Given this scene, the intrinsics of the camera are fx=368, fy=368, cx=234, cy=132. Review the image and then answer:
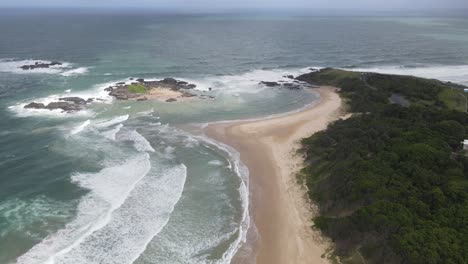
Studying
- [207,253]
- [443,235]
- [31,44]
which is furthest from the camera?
[31,44]

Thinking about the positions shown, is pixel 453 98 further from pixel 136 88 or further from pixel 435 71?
pixel 136 88

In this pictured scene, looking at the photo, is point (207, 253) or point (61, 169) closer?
point (207, 253)

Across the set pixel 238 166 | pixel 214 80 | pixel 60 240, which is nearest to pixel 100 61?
pixel 214 80

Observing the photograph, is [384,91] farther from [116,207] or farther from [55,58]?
[55,58]

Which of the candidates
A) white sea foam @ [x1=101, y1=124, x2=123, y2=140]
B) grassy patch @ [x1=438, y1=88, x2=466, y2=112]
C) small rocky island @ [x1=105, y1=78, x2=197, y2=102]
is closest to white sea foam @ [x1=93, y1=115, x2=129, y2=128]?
white sea foam @ [x1=101, y1=124, x2=123, y2=140]

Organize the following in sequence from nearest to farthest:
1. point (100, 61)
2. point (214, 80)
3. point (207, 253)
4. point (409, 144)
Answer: point (207, 253) → point (409, 144) → point (214, 80) → point (100, 61)

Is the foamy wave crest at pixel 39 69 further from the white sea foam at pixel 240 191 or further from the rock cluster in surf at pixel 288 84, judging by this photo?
the white sea foam at pixel 240 191

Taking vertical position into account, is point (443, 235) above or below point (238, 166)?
above
